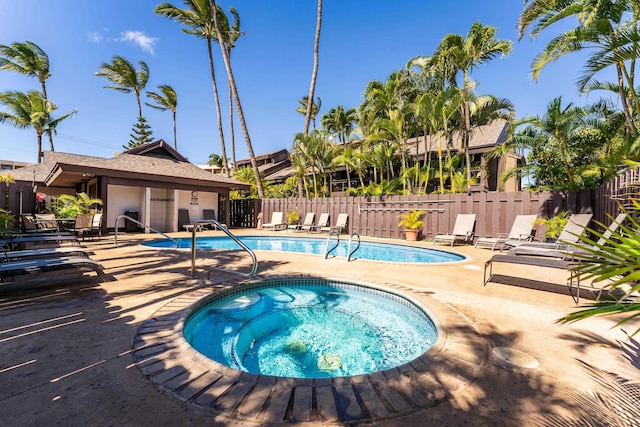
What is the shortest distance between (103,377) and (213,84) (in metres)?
25.8

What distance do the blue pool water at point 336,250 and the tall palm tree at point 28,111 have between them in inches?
896

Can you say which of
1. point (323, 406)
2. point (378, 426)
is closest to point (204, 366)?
point (323, 406)

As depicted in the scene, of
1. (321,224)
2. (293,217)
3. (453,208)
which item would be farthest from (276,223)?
(453,208)

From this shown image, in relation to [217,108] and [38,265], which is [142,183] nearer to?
[38,265]

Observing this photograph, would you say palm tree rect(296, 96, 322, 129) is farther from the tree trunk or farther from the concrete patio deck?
the concrete patio deck

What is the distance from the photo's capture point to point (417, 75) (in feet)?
52.8

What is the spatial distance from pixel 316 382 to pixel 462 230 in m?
10.5

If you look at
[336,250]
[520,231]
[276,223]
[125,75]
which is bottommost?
[336,250]

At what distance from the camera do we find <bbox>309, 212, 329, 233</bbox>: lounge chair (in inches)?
601

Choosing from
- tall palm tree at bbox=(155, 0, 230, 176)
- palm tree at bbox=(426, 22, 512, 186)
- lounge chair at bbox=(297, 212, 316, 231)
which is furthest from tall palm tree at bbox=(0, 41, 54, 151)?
palm tree at bbox=(426, 22, 512, 186)

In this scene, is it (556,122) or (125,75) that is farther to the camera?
(125,75)

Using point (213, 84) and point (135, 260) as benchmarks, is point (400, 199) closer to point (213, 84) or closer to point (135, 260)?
point (135, 260)

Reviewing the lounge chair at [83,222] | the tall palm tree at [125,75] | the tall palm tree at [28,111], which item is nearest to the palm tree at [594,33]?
the lounge chair at [83,222]

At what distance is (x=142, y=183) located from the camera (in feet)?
45.9
